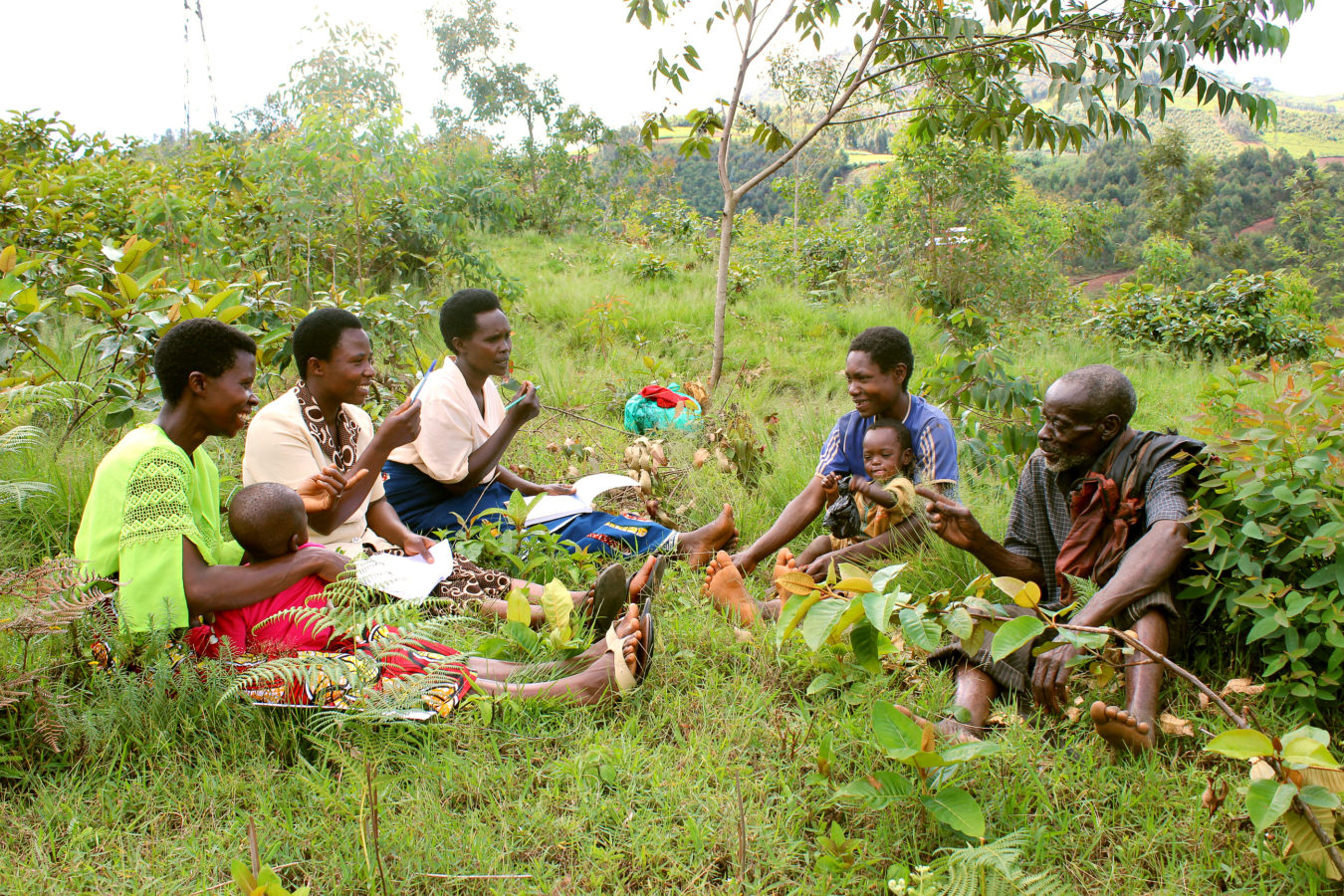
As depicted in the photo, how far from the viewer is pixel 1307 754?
147cm

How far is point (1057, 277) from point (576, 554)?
10924 millimetres

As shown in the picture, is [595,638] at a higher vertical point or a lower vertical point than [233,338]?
lower

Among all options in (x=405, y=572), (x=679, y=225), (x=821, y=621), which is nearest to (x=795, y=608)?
(x=821, y=621)

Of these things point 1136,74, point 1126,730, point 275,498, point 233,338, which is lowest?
point 1126,730

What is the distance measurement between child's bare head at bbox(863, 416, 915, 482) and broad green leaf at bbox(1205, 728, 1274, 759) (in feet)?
6.96

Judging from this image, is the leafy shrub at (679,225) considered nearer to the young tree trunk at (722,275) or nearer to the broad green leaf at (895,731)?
the young tree trunk at (722,275)

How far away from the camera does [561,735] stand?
2.42m

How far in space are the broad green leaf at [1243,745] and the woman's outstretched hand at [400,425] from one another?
2653 mm

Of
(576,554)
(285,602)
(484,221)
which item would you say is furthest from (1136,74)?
(484,221)

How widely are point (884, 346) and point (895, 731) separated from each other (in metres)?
1.97

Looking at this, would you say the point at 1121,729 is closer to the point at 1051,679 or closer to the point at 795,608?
the point at 1051,679

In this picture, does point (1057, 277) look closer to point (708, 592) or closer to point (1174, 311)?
point (1174, 311)

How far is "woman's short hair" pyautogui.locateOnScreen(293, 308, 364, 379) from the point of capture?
3164 mm

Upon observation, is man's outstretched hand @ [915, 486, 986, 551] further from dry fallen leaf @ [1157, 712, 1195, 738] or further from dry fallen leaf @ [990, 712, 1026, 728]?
dry fallen leaf @ [1157, 712, 1195, 738]
